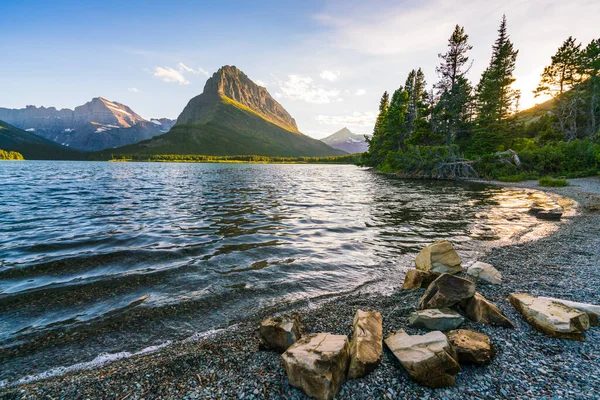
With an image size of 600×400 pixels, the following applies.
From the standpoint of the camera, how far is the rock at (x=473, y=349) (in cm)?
426

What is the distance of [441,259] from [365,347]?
17.0ft

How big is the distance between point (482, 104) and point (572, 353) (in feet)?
210

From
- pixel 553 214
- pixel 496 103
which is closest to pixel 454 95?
pixel 496 103

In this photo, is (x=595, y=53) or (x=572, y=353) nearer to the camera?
(x=572, y=353)

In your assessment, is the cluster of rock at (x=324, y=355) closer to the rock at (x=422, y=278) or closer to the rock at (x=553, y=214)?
the rock at (x=422, y=278)

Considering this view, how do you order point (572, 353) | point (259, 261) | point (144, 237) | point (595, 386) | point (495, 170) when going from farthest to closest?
point (495, 170) < point (144, 237) < point (259, 261) < point (572, 353) < point (595, 386)

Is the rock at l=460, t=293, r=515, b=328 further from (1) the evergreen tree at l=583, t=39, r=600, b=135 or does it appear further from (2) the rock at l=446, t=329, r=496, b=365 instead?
(1) the evergreen tree at l=583, t=39, r=600, b=135

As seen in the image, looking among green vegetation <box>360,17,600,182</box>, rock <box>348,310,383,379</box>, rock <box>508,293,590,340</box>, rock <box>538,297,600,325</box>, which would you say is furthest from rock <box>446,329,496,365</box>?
green vegetation <box>360,17,600,182</box>

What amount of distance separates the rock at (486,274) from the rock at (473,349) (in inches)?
156

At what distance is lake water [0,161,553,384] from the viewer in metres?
6.12

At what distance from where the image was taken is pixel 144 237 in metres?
13.2

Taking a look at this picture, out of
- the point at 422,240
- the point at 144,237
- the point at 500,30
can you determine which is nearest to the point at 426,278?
the point at 422,240

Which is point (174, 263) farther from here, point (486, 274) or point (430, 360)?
point (486, 274)

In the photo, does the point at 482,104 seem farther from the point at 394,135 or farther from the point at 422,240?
the point at 422,240
